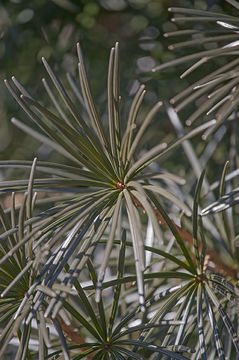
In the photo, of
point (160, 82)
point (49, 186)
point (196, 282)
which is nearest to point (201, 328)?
point (196, 282)

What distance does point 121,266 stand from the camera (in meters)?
0.37

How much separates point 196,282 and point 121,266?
66mm

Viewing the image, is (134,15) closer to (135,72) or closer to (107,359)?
(135,72)

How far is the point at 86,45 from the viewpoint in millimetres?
768

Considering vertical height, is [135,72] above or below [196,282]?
above

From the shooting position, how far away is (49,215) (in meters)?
0.36

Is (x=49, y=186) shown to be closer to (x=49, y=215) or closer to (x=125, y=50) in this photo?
(x=49, y=215)

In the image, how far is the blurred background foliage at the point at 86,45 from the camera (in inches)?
28.3

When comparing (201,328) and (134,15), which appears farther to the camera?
(134,15)

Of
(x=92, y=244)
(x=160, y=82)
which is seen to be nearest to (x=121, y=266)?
(x=92, y=244)

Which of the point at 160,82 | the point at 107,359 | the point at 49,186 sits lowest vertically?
the point at 107,359

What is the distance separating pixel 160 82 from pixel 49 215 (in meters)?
0.42

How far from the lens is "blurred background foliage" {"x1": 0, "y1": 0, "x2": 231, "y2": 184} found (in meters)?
0.72

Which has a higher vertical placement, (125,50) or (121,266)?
(125,50)
